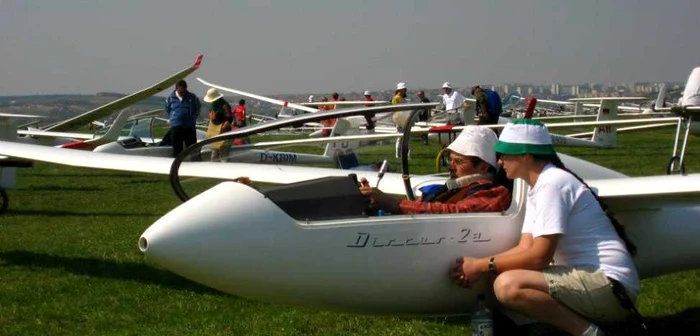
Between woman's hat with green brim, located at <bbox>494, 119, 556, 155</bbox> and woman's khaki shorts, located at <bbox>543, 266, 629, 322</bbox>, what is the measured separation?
1.84 ft

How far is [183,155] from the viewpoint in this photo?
4887 millimetres

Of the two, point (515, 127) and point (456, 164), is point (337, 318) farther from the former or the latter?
point (515, 127)

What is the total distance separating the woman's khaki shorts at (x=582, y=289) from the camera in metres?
4.17

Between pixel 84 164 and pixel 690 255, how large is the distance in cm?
599

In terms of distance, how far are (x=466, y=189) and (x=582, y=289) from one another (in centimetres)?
83

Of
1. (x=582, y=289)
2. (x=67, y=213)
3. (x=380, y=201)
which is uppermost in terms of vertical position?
(x=380, y=201)

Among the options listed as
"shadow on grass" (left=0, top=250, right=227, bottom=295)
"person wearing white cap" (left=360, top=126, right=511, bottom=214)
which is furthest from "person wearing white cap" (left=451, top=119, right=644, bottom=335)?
"shadow on grass" (left=0, top=250, right=227, bottom=295)

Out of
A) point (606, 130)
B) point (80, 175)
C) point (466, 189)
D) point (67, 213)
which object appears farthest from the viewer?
point (606, 130)

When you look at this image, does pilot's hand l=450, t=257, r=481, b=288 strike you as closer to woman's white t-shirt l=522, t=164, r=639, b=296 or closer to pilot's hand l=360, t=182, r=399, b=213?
woman's white t-shirt l=522, t=164, r=639, b=296

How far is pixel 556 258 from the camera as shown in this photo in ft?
14.2

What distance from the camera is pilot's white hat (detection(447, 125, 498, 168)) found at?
4.76 m

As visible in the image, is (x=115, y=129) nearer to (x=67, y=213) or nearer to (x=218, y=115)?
(x=218, y=115)

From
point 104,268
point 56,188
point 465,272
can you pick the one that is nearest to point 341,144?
point 465,272

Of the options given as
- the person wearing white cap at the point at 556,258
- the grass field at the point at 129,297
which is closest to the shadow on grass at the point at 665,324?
the grass field at the point at 129,297
